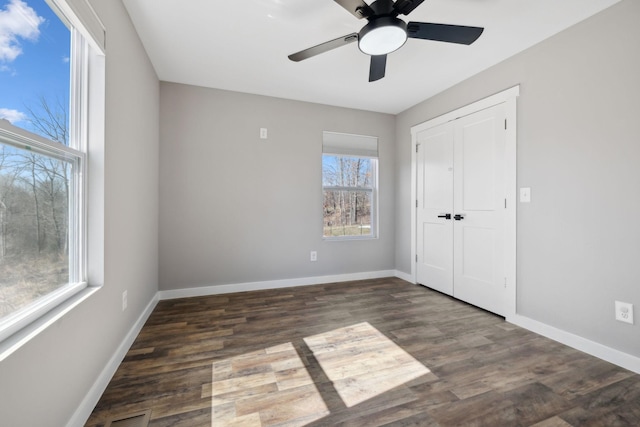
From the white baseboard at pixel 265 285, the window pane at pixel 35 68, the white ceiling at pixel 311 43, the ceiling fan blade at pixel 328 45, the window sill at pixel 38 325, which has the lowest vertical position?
the white baseboard at pixel 265 285

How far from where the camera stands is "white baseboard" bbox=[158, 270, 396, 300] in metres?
3.22

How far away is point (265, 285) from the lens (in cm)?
354

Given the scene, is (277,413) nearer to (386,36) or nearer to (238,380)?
(238,380)

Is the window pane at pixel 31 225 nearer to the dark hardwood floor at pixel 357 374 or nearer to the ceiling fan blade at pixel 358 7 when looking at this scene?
the dark hardwood floor at pixel 357 374

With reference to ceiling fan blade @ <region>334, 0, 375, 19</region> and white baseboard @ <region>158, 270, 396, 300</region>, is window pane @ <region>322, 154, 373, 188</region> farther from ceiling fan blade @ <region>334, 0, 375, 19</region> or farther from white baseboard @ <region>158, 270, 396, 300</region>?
ceiling fan blade @ <region>334, 0, 375, 19</region>

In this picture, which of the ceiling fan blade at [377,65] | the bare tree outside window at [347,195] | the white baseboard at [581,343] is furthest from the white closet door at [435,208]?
the ceiling fan blade at [377,65]

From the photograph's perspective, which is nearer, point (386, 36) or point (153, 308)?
point (386, 36)

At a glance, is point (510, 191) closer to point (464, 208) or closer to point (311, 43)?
point (464, 208)

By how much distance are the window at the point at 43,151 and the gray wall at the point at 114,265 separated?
12cm

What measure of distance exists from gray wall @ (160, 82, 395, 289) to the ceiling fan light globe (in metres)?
1.91

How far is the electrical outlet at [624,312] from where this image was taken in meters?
1.84

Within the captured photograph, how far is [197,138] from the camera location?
128 inches

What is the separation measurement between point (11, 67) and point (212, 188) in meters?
2.32

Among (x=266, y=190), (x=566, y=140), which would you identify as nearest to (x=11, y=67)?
(x=266, y=190)
